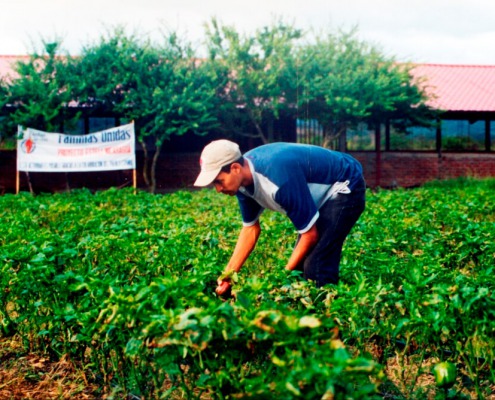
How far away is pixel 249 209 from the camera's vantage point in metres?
4.41

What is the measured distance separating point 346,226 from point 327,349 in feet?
6.17

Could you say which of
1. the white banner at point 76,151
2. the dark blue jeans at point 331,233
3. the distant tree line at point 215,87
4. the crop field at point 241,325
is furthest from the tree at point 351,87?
the dark blue jeans at point 331,233

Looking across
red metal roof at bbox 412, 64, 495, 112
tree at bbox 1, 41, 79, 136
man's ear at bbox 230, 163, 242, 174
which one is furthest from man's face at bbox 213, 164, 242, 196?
red metal roof at bbox 412, 64, 495, 112

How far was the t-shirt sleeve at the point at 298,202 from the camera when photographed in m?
3.87

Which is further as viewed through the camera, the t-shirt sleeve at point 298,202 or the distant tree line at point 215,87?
the distant tree line at point 215,87

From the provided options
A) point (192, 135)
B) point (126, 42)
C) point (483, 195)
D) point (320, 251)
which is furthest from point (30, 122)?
point (320, 251)

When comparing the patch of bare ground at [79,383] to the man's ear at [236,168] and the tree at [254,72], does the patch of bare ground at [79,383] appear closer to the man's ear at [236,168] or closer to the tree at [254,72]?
the man's ear at [236,168]

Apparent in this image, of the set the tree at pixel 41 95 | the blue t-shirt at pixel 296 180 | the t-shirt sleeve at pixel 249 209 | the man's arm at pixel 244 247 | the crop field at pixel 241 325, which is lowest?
the crop field at pixel 241 325

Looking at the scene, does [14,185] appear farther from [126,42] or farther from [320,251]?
[320,251]

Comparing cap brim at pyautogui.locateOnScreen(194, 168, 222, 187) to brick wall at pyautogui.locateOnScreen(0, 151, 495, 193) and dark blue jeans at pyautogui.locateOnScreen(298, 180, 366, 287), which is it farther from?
brick wall at pyautogui.locateOnScreen(0, 151, 495, 193)

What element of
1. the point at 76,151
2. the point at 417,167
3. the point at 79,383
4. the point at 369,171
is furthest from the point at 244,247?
the point at 417,167

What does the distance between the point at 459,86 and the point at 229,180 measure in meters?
22.7

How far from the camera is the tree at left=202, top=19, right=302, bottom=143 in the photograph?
2048cm

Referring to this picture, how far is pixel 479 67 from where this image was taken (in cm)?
2734
